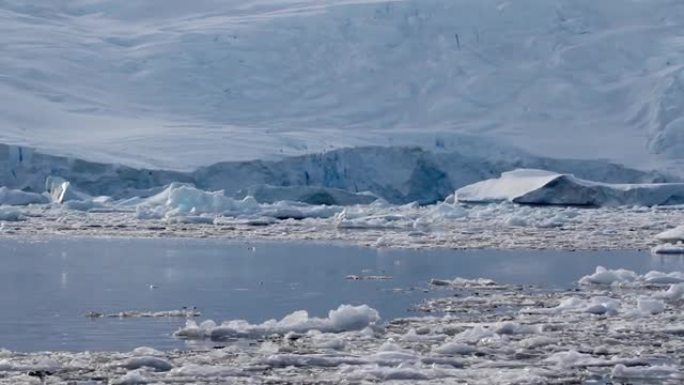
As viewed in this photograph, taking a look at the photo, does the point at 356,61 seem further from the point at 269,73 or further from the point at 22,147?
the point at 22,147

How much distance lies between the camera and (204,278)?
1172cm

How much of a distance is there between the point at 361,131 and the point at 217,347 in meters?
26.8

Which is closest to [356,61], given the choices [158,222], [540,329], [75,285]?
[158,222]

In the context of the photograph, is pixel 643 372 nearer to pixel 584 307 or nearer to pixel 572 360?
pixel 572 360

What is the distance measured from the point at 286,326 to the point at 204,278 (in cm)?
404

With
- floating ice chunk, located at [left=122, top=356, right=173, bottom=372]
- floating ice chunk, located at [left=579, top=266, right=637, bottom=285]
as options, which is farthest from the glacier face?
floating ice chunk, located at [left=122, top=356, right=173, bottom=372]

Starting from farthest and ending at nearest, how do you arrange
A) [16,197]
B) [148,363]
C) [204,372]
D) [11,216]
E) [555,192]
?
[555,192], [16,197], [11,216], [148,363], [204,372]

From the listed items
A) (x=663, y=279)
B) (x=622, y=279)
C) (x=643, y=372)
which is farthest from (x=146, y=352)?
(x=663, y=279)

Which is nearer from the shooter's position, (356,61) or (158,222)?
(158,222)

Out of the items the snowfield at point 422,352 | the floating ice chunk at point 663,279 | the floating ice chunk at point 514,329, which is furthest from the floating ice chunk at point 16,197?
the floating ice chunk at point 514,329

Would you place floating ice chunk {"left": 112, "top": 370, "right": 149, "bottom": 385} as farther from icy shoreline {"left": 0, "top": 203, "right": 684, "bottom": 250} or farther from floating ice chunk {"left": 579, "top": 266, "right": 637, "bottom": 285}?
icy shoreline {"left": 0, "top": 203, "right": 684, "bottom": 250}

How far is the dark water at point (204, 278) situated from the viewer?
817 centimetres

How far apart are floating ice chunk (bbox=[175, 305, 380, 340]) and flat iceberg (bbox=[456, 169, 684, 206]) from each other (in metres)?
17.6

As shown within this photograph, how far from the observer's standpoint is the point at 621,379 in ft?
20.5
